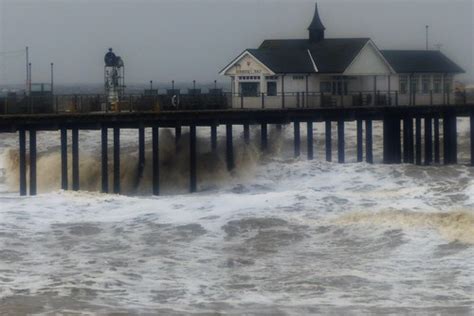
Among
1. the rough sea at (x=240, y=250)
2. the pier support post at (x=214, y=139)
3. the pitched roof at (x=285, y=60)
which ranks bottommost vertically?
the rough sea at (x=240, y=250)

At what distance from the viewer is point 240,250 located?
1027 inches

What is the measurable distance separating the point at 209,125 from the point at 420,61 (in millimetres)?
16105

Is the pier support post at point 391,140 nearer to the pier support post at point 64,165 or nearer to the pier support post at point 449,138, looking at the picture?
the pier support post at point 449,138

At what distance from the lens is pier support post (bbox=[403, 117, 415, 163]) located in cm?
4756

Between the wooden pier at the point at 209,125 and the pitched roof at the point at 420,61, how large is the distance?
136 inches

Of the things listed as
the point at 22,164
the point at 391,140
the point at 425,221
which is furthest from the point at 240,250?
the point at 391,140

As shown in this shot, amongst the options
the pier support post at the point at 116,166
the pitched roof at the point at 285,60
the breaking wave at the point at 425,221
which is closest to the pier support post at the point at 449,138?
the pitched roof at the point at 285,60

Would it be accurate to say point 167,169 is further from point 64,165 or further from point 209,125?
point 64,165

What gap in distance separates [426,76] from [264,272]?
101 feet

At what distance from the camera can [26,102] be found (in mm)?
37812

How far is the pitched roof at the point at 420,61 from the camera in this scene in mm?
52000

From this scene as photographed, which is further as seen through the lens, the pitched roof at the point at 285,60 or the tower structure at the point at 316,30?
the tower structure at the point at 316,30

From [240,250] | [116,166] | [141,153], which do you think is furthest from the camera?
[141,153]

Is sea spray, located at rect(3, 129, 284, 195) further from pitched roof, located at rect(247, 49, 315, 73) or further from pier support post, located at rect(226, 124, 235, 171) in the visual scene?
pitched roof, located at rect(247, 49, 315, 73)
